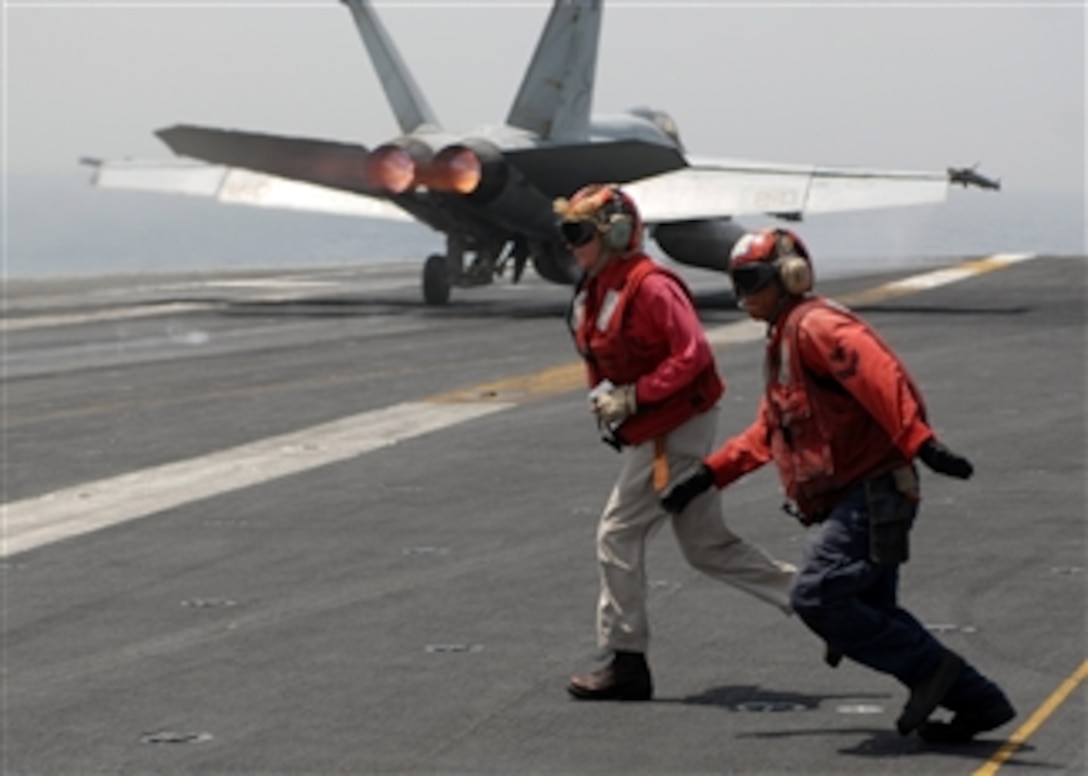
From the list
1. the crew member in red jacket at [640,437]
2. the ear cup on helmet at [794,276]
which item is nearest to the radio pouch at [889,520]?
the ear cup on helmet at [794,276]

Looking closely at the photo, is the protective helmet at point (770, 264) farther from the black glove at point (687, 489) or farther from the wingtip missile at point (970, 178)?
the wingtip missile at point (970, 178)

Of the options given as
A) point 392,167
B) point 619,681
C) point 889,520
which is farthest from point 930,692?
point 392,167

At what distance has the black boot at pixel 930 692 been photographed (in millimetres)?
9500

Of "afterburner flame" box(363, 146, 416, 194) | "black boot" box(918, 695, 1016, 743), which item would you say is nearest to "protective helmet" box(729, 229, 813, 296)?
"black boot" box(918, 695, 1016, 743)

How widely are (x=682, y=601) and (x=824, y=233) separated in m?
125

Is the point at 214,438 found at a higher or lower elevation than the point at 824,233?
higher

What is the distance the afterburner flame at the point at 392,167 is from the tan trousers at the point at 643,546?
26.7 metres

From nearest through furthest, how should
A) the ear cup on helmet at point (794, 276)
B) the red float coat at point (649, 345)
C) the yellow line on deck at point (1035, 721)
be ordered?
the yellow line on deck at point (1035, 721), the ear cup on helmet at point (794, 276), the red float coat at point (649, 345)

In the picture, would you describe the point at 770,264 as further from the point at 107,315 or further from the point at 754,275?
the point at 107,315

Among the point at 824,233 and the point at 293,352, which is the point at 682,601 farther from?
the point at 824,233

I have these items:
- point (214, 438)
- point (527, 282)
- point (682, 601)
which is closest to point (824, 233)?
point (527, 282)

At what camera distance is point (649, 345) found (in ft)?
35.8

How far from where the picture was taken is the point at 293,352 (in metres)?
32.2

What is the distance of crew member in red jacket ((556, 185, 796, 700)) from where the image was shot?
10.8 m
